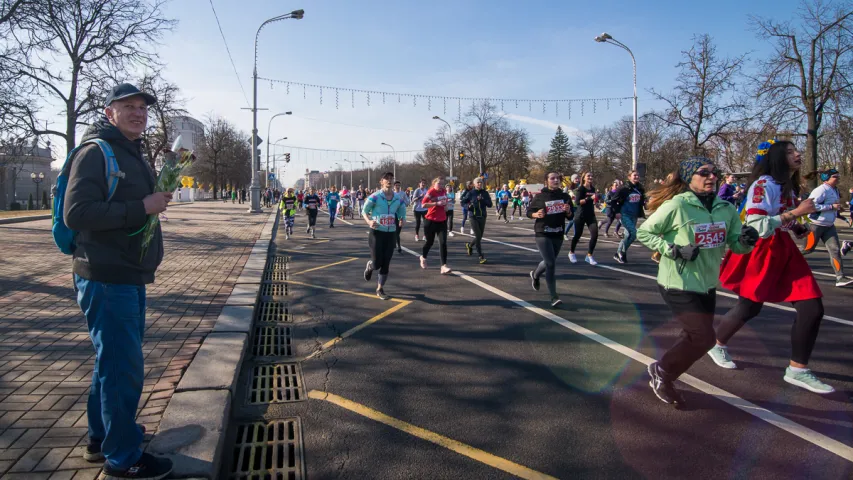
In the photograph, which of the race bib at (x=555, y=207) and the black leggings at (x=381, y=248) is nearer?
the race bib at (x=555, y=207)

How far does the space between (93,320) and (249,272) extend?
21.8ft

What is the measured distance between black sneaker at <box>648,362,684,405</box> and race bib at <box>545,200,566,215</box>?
327 cm

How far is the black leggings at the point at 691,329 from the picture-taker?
3645mm

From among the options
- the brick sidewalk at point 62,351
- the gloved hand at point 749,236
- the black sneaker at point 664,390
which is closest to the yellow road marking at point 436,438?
the brick sidewalk at point 62,351

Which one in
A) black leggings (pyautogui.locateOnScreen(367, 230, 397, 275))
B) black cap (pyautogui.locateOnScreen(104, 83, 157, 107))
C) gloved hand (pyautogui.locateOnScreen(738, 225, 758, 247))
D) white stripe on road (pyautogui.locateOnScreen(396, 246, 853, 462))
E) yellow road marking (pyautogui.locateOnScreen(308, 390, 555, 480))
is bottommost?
yellow road marking (pyautogui.locateOnScreen(308, 390, 555, 480))

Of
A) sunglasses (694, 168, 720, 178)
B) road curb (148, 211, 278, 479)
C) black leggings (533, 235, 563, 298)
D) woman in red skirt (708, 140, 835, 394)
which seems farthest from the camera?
black leggings (533, 235, 563, 298)

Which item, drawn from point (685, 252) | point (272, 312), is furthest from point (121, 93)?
point (272, 312)

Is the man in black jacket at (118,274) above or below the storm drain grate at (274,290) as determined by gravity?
above

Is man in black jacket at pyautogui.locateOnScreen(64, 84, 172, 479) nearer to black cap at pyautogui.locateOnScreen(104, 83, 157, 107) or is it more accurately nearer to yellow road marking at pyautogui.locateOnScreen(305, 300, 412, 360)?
black cap at pyautogui.locateOnScreen(104, 83, 157, 107)

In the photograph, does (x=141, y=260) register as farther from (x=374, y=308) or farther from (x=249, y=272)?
(x=249, y=272)

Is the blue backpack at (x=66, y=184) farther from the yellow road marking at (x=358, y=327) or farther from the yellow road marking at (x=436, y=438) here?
the yellow road marking at (x=358, y=327)

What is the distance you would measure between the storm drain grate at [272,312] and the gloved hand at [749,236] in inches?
191

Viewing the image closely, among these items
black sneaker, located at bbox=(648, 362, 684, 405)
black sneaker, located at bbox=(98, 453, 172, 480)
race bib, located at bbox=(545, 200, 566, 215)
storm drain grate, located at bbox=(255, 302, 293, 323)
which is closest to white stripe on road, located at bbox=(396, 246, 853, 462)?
black sneaker, located at bbox=(648, 362, 684, 405)

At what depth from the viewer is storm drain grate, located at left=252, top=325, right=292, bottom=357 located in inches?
202
